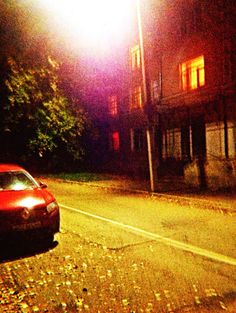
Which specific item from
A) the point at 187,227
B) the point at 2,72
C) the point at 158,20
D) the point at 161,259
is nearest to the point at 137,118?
the point at 158,20

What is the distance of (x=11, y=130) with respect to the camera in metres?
23.3

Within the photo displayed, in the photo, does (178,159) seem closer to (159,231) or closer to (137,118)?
(137,118)

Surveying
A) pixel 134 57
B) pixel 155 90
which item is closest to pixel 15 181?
pixel 155 90

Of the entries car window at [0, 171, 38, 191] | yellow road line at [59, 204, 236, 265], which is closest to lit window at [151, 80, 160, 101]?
yellow road line at [59, 204, 236, 265]

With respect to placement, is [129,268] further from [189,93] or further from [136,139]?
[136,139]

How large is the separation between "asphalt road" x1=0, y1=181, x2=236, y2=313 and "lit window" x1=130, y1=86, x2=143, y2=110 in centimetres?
2316

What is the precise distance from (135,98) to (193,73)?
906 cm

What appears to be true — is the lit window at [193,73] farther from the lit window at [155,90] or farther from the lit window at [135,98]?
the lit window at [135,98]

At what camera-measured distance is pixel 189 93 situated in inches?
893

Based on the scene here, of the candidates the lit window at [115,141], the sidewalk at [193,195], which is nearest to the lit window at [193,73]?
the sidewalk at [193,195]

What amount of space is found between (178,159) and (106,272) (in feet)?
64.9

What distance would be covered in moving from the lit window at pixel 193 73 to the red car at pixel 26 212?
18433 mm

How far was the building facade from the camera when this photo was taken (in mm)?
→ 19817

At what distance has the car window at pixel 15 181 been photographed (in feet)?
27.6
